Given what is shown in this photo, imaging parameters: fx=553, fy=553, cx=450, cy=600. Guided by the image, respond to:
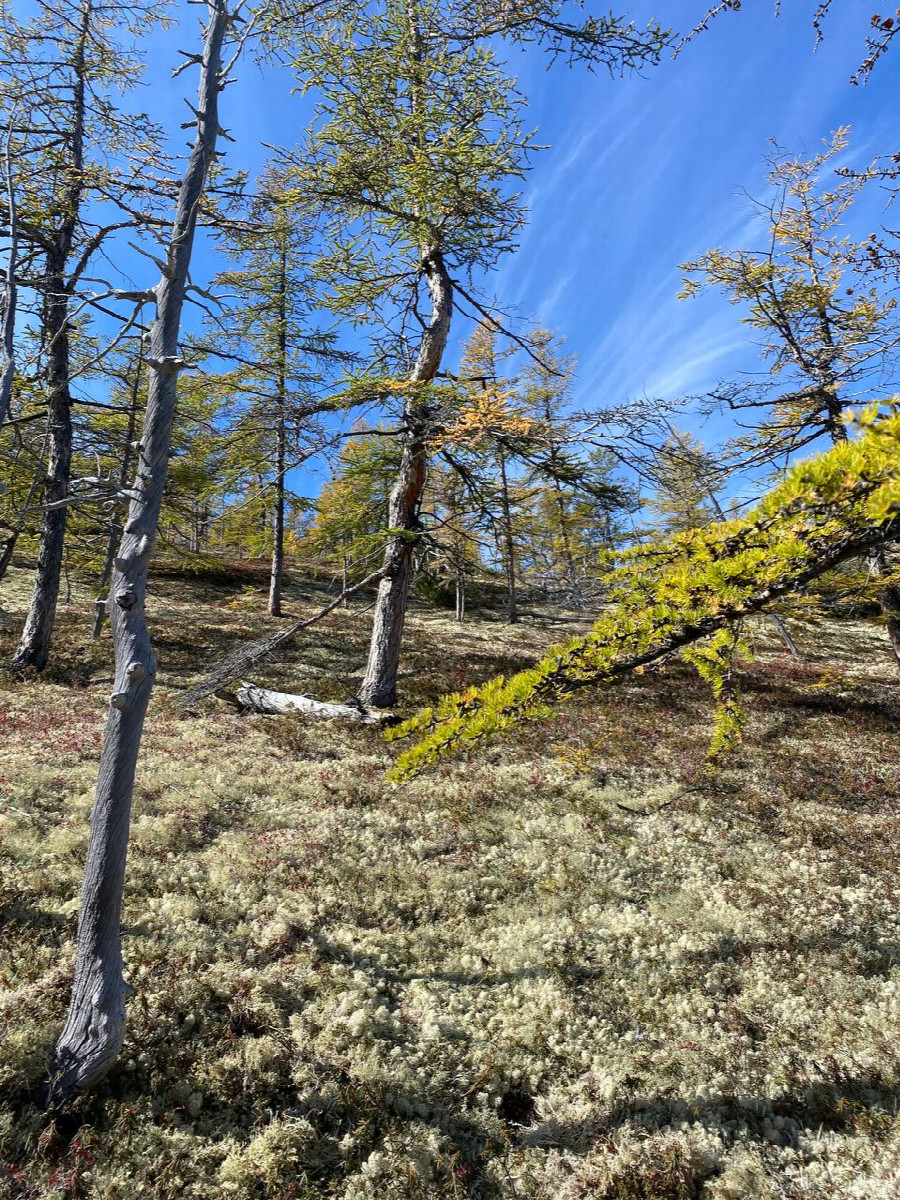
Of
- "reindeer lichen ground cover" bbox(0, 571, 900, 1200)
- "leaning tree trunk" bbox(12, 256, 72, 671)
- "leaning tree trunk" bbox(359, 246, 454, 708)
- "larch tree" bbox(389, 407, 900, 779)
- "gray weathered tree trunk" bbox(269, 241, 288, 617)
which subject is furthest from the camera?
"gray weathered tree trunk" bbox(269, 241, 288, 617)

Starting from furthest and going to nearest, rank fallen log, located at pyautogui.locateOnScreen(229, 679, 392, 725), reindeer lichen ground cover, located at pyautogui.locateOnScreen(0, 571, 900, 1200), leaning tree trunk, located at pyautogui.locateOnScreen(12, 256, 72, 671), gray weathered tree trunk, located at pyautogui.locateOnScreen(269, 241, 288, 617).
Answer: gray weathered tree trunk, located at pyautogui.locateOnScreen(269, 241, 288, 617), leaning tree trunk, located at pyautogui.locateOnScreen(12, 256, 72, 671), fallen log, located at pyautogui.locateOnScreen(229, 679, 392, 725), reindeer lichen ground cover, located at pyautogui.locateOnScreen(0, 571, 900, 1200)

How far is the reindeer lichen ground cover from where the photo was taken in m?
3.94

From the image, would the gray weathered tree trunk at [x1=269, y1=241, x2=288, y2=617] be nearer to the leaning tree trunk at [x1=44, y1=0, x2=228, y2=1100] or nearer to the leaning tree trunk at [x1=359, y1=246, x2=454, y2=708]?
the leaning tree trunk at [x1=359, y1=246, x2=454, y2=708]

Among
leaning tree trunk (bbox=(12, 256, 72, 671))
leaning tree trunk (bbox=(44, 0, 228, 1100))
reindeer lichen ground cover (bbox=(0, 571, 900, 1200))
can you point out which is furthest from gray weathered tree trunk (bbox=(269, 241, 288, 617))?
leaning tree trunk (bbox=(44, 0, 228, 1100))

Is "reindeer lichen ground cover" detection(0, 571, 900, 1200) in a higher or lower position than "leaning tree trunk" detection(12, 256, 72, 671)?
lower

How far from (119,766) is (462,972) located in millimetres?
4026

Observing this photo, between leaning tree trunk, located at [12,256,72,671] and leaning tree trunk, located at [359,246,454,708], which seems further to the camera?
leaning tree trunk, located at [12,256,72,671]

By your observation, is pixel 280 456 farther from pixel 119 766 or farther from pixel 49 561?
pixel 119 766

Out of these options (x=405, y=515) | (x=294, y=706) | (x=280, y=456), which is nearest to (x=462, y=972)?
(x=294, y=706)

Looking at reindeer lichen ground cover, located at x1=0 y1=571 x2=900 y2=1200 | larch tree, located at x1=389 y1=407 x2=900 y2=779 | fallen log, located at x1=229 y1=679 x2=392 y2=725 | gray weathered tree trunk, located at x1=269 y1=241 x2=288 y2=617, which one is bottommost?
reindeer lichen ground cover, located at x1=0 y1=571 x2=900 y2=1200

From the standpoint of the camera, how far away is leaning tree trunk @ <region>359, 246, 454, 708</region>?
1102 centimetres

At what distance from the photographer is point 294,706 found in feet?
40.9

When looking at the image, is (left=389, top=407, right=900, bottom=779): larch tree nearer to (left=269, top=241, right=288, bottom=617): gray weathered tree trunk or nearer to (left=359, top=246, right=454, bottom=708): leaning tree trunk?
(left=359, top=246, right=454, bottom=708): leaning tree trunk

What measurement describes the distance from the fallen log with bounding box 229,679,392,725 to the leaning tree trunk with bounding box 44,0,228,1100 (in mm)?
7539
